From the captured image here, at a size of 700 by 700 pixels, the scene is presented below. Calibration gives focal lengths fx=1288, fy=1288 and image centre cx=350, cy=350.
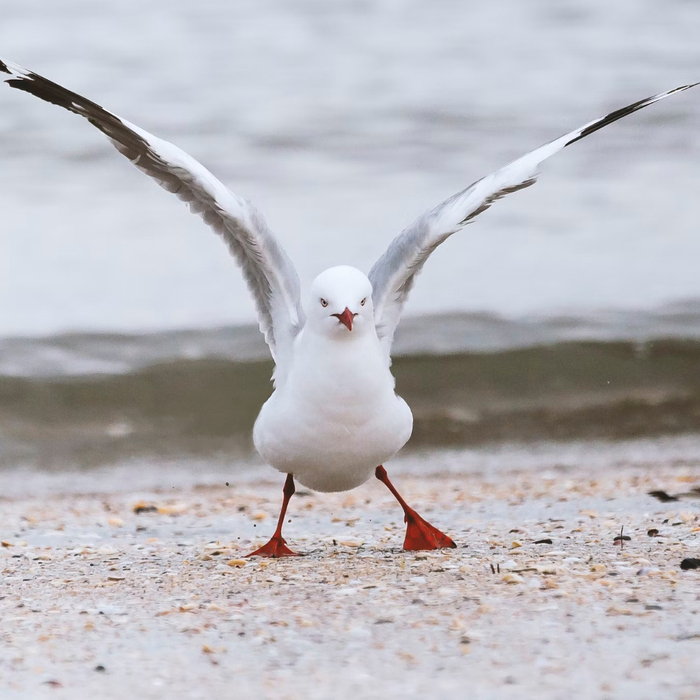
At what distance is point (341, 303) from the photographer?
4648mm

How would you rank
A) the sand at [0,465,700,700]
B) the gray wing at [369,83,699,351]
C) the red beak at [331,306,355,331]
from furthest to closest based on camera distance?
the gray wing at [369,83,699,351], the red beak at [331,306,355,331], the sand at [0,465,700,700]

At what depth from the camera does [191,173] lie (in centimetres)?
485

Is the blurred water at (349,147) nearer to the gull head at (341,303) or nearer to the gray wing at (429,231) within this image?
the gray wing at (429,231)

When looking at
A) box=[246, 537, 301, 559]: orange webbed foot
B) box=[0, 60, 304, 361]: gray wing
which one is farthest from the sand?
box=[0, 60, 304, 361]: gray wing

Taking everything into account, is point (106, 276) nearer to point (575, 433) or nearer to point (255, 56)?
point (575, 433)

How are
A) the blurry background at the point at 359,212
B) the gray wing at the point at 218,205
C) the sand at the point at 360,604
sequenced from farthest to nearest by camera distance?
the blurry background at the point at 359,212 < the gray wing at the point at 218,205 < the sand at the point at 360,604

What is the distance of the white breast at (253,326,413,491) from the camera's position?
4.70 metres

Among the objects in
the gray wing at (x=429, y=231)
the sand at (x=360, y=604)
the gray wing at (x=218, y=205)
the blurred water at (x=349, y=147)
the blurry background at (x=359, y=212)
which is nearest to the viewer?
the sand at (x=360, y=604)

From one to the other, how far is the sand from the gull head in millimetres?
855

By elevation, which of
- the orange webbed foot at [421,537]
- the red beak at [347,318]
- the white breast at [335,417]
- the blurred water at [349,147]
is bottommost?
the orange webbed foot at [421,537]

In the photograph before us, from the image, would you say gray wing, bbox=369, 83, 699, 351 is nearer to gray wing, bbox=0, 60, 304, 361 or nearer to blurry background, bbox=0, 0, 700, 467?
gray wing, bbox=0, 60, 304, 361

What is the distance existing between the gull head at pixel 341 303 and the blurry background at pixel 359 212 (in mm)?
3256

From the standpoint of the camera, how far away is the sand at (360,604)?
326 cm

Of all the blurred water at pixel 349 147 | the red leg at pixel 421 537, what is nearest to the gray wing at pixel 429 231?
the red leg at pixel 421 537
